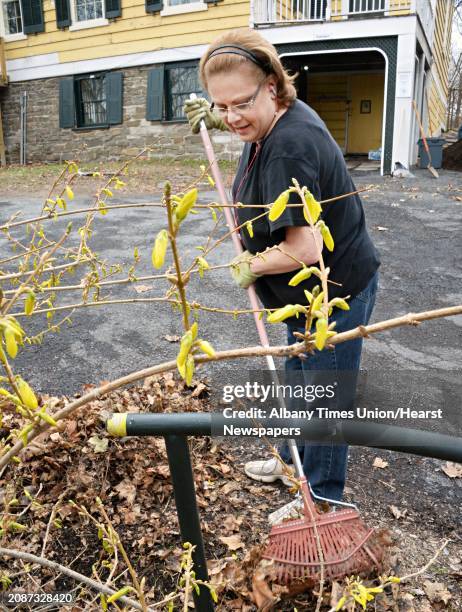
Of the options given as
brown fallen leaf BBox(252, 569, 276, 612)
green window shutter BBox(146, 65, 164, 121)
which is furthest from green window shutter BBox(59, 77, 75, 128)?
brown fallen leaf BBox(252, 569, 276, 612)

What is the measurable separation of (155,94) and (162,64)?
77 centimetres

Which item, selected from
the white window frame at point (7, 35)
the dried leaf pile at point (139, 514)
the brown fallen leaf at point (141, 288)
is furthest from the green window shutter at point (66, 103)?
the dried leaf pile at point (139, 514)

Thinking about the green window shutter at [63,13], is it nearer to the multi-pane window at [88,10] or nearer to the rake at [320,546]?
the multi-pane window at [88,10]

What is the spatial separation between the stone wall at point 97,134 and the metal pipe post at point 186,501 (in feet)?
42.4

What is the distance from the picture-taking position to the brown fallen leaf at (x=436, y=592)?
6.99 feet

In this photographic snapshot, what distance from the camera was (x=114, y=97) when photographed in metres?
15.0

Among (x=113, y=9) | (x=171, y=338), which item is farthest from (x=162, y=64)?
(x=171, y=338)

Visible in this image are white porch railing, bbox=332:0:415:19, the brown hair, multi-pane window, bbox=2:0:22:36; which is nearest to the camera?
the brown hair

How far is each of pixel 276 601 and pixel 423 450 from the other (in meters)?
1.21

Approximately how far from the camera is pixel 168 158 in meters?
14.7

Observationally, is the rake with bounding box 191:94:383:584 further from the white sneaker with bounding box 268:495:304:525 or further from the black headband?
the black headband

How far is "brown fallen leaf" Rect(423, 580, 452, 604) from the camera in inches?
83.9

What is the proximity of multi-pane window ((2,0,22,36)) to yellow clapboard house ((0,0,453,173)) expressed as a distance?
Answer: 3 centimetres

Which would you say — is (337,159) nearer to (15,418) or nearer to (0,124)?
(15,418)
